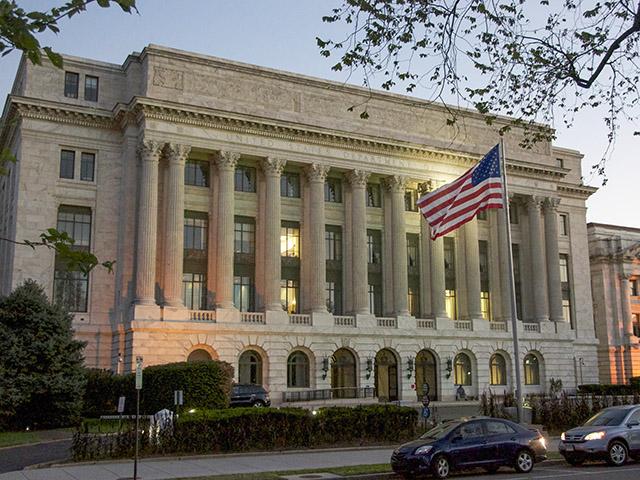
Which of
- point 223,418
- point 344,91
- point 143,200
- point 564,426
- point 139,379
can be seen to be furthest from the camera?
point 344,91

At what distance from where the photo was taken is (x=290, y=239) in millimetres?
55656

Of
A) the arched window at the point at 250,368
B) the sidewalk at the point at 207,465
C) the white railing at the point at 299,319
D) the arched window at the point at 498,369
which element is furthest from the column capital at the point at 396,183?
the sidewalk at the point at 207,465

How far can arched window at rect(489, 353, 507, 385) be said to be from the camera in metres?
60.3

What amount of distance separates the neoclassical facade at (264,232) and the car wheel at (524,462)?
97.7 ft

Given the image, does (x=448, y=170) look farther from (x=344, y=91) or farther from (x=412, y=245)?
(x=344, y=91)

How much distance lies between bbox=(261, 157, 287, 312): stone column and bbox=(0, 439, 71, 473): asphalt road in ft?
76.5

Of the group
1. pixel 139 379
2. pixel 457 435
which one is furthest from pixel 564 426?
pixel 139 379

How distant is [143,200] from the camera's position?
49.2 m

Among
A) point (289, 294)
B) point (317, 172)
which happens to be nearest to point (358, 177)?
point (317, 172)

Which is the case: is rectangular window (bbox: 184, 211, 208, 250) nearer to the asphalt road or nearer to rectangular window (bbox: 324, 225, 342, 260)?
rectangular window (bbox: 324, 225, 342, 260)

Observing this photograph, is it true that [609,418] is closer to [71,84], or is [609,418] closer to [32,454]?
[32,454]

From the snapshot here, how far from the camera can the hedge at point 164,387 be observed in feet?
123

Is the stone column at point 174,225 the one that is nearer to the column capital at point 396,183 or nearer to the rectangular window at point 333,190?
the rectangular window at point 333,190

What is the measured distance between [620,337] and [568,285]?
46.2 feet
